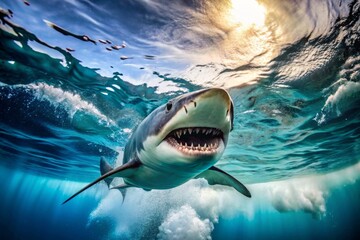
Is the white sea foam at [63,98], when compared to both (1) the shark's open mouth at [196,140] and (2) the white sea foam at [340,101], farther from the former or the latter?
(2) the white sea foam at [340,101]

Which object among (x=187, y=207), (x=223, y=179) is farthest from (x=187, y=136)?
(x=187, y=207)

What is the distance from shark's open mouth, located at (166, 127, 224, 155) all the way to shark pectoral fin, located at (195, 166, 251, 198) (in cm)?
172

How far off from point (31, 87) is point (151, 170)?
9.51 m

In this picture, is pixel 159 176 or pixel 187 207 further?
pixel 187 207

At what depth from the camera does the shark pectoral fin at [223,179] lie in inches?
186

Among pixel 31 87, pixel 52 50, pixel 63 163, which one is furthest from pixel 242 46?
pixel 63 163

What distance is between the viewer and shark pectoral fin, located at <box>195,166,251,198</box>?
4.72m

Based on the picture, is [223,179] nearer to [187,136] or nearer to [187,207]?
[187,136]

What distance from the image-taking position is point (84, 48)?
24.6 ft

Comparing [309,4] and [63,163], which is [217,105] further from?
[63,163]

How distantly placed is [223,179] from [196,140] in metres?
2.35

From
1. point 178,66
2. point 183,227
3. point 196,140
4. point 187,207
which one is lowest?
point 183,227

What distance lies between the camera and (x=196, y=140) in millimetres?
3330

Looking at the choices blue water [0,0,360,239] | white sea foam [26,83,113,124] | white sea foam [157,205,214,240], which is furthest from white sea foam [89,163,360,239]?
white sea foam [26,83,113,124]
